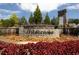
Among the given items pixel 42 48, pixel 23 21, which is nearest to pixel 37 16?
pixel 23 21

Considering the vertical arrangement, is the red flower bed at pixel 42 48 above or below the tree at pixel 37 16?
below

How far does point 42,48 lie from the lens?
8.70 feet

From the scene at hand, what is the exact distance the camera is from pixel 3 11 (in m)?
2.66

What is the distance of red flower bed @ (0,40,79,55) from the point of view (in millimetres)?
2629

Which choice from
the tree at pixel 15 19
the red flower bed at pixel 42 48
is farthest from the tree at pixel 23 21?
the red flower bed at pixel 42 48

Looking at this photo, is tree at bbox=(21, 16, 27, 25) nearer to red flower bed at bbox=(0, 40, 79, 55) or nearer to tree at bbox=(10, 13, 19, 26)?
tree at bbox=(10, 13, 19, 26)

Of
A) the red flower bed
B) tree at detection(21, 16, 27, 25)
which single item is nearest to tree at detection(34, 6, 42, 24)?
tree at detection(21, 16, 27, 25)

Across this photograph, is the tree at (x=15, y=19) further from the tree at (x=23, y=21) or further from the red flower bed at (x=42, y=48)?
the red flower bed at (x=42, y=48)

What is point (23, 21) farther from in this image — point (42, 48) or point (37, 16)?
point (42, 48)

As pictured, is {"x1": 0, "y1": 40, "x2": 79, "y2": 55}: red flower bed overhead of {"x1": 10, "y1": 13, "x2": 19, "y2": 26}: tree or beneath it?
beneath

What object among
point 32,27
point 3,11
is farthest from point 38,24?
point 3,11

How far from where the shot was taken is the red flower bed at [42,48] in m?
2.63
